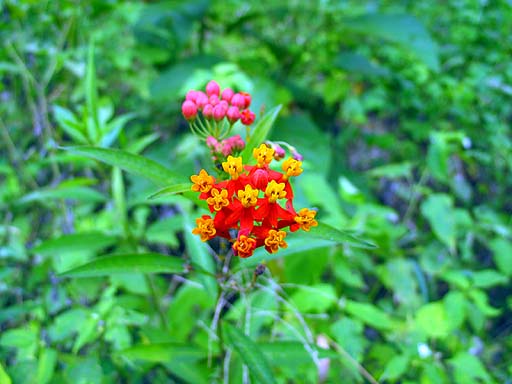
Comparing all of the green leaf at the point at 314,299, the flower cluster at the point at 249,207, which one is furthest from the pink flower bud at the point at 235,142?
the green leaf at the point at 314,299

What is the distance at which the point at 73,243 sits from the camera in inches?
60.3

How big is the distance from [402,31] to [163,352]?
243 cm

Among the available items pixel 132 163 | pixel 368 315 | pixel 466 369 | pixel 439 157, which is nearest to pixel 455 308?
pixel 466 369

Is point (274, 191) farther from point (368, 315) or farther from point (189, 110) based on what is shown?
point (368, 315)

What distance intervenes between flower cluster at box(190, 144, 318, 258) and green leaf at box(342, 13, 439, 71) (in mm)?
2119

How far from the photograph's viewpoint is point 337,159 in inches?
122

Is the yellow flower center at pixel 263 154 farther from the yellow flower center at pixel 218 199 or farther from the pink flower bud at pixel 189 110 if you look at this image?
the pink flower bud at pixel 189 110

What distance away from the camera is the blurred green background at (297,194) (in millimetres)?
1541

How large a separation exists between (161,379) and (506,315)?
1.96 meters

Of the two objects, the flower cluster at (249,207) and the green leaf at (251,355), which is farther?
the green leaf at (251,355)

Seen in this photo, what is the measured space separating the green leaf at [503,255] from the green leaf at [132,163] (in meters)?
1.58

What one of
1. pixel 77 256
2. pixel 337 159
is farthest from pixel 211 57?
pixel 77 256

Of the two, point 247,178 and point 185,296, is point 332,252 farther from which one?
point 247,178

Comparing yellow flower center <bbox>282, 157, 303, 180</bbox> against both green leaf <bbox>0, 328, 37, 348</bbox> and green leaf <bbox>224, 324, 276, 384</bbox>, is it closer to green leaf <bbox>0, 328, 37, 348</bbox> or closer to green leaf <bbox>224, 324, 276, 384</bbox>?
green leaf <bbox>224, 324, 276, 384</bbox>
